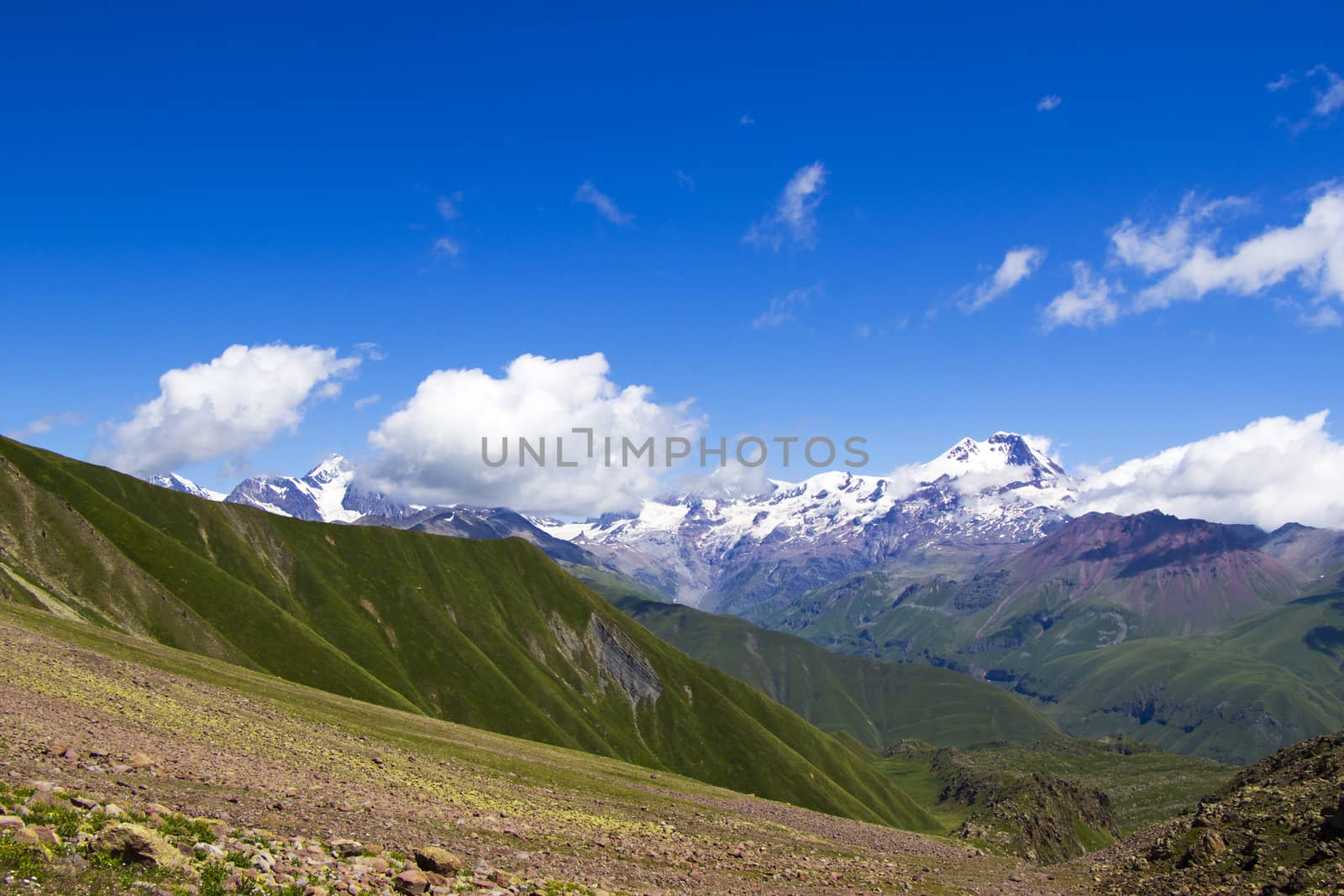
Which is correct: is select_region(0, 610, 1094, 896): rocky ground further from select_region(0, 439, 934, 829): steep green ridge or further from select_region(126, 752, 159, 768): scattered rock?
select_region(0, 439, 934, 829): steep green ridge

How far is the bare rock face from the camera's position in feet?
70.7

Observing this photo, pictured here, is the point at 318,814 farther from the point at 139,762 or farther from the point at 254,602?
the point at 254,602

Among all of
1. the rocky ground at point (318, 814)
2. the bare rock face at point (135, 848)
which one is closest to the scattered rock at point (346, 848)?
→ the rocky ground at point (318, 814)

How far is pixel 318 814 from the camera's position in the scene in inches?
1414

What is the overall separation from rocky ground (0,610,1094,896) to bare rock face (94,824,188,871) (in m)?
0.05

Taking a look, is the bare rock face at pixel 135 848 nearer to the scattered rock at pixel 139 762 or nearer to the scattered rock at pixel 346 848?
the scattered rock at pixel 346 848

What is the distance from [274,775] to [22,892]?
25320mm

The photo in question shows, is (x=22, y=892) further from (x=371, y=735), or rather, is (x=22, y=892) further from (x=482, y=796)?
(x=371, y=735)

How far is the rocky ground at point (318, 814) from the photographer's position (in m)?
23.0

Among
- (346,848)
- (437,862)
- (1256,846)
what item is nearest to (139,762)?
(346,848)

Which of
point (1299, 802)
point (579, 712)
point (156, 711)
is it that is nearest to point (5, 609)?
point (156, 711)

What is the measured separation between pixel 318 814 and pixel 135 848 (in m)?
15.3

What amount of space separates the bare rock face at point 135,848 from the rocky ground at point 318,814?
5 centimetres

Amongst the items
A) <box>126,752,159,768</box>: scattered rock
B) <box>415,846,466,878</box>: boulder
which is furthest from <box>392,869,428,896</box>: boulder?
<box>126,752,159,768</box>: scattered rock
